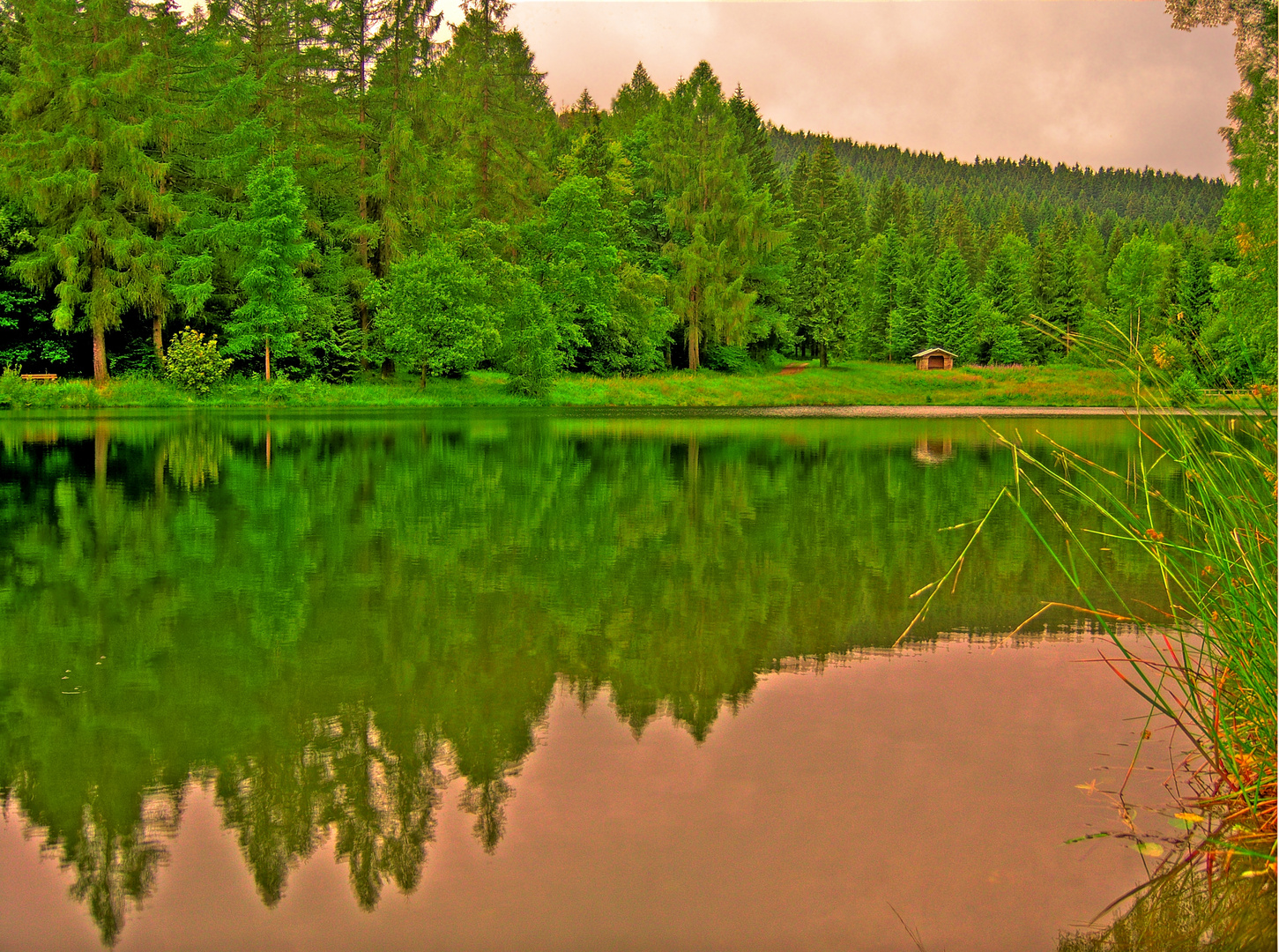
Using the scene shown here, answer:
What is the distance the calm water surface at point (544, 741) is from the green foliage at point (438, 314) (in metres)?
32.6

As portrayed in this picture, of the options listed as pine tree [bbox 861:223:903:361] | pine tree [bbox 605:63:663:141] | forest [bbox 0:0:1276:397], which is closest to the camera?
forest [bbox 0:0:1276:397]

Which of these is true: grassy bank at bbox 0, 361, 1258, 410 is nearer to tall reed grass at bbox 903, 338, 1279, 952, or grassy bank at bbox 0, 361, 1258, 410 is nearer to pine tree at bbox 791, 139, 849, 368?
pine tree at bbox 791, 139, 849, 368

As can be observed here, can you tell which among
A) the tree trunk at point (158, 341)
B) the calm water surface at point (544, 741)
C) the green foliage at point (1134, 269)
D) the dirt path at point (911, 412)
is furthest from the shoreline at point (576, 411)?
the green foliage at point (1134, 269)

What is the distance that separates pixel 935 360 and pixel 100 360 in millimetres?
62240

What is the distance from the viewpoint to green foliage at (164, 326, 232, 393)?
40.7 m

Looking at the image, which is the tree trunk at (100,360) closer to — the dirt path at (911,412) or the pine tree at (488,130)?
the pine tree at (488,130)

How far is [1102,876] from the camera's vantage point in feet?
11.7

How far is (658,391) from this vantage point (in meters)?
52.0

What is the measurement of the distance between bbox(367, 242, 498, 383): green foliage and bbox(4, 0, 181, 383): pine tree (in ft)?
30.9

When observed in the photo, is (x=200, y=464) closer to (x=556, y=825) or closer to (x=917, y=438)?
(x=556, y=825)

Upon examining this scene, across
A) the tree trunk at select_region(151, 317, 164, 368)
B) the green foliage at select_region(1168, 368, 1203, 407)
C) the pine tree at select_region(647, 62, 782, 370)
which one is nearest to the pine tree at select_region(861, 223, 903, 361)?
the pine tree at select_region(647, 62, 782, 370)

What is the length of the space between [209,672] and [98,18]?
149 feet

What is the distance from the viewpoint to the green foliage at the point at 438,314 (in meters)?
42.9

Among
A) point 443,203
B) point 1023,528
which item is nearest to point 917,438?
point 1023,528
